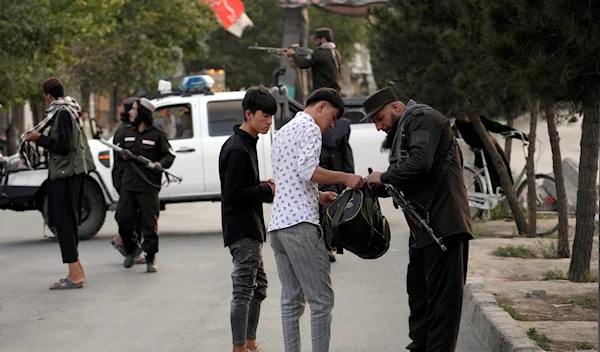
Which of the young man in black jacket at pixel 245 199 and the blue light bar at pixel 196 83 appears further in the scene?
the blue light bar at pixel 196 83

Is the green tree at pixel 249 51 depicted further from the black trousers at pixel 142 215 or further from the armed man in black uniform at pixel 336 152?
the armed man in black uniform at pixel 336 152

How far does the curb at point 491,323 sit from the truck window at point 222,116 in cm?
712

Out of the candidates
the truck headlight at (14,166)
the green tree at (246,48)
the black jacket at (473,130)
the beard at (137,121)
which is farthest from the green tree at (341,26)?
the beard at (137,121)

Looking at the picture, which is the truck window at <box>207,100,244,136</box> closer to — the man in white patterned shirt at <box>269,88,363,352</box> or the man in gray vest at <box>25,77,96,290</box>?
the man in gray vest at <box>25,77,96,290</box>

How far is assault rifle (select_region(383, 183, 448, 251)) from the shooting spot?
661cm

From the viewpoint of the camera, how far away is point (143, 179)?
12.4 metres

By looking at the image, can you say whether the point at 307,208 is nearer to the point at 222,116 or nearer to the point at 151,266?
the point at 151,266

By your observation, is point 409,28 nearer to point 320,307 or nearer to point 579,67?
point 579,67

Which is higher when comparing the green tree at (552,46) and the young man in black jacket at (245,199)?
the green tree at (552,46)

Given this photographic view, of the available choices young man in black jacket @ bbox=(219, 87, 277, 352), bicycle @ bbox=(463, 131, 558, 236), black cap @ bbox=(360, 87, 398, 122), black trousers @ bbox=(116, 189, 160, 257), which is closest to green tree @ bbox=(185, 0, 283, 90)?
bicycle @ bbox=(463, 131, 558, 236)

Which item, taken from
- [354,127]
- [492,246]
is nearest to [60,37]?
[354,127]

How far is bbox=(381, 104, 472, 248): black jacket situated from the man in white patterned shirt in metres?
0.30

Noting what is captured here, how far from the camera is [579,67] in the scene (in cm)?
743

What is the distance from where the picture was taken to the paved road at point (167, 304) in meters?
8.62
